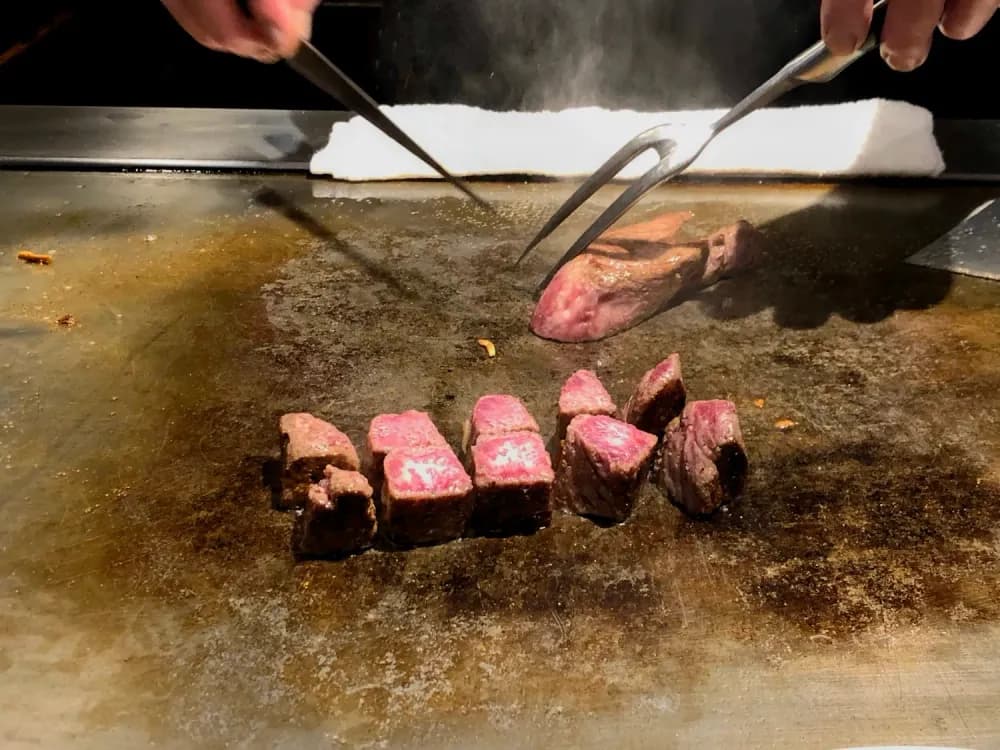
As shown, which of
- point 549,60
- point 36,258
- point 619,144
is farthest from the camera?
point 549,60

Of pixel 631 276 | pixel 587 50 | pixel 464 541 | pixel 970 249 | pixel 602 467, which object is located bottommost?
pixel 464 541

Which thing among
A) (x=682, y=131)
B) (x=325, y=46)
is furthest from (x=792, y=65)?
(x=325, y=46)

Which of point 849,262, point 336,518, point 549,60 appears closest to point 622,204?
point 849,262

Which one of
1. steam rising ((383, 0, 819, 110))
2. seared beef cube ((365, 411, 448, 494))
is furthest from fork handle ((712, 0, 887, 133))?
steam rising ((383, 0, 819, 110))

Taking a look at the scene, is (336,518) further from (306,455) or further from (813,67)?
(813,67)

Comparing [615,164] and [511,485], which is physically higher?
[615,164]

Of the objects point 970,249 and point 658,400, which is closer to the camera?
point 658,400

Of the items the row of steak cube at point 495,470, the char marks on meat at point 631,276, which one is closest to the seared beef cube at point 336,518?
the row of steak cube at point 495,470

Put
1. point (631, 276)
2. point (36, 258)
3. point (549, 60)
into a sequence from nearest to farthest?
point (631, 276), point (36, 258), point (549, 60)
